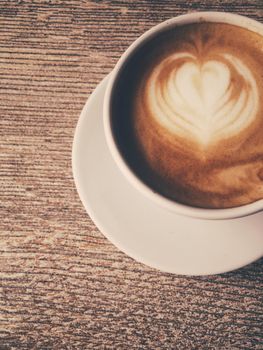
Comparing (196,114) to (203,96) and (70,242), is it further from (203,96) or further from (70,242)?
(70,242)

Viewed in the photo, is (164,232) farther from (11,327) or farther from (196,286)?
(11,327)

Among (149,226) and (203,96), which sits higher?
(203,96)

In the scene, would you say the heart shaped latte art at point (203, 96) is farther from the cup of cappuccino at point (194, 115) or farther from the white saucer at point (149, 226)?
the white saucer at point (149, 226)

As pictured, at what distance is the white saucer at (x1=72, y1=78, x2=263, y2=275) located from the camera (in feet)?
2.17

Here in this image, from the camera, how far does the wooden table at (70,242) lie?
2.25ft

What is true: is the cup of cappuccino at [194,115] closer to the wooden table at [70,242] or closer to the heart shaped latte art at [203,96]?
the heart shaped latte art at [203,96]

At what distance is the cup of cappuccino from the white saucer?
10cm

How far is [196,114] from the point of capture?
2.03 feet

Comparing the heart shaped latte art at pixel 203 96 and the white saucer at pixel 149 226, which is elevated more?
the heart shaped latte art at pixel 203 96

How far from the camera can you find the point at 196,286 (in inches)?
27.2

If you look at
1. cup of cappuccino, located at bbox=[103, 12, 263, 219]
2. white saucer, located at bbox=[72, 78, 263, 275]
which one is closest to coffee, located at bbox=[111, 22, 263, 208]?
cup of cappuccino, located at bbox=[103, 12, 263, 219]

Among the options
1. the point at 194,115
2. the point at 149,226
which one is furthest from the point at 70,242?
the point at 194,115

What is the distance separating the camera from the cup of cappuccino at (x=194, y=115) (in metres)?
0.59

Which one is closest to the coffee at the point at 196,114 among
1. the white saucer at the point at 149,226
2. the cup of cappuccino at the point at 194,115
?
the cup of cappuccino at the point at 194,115
